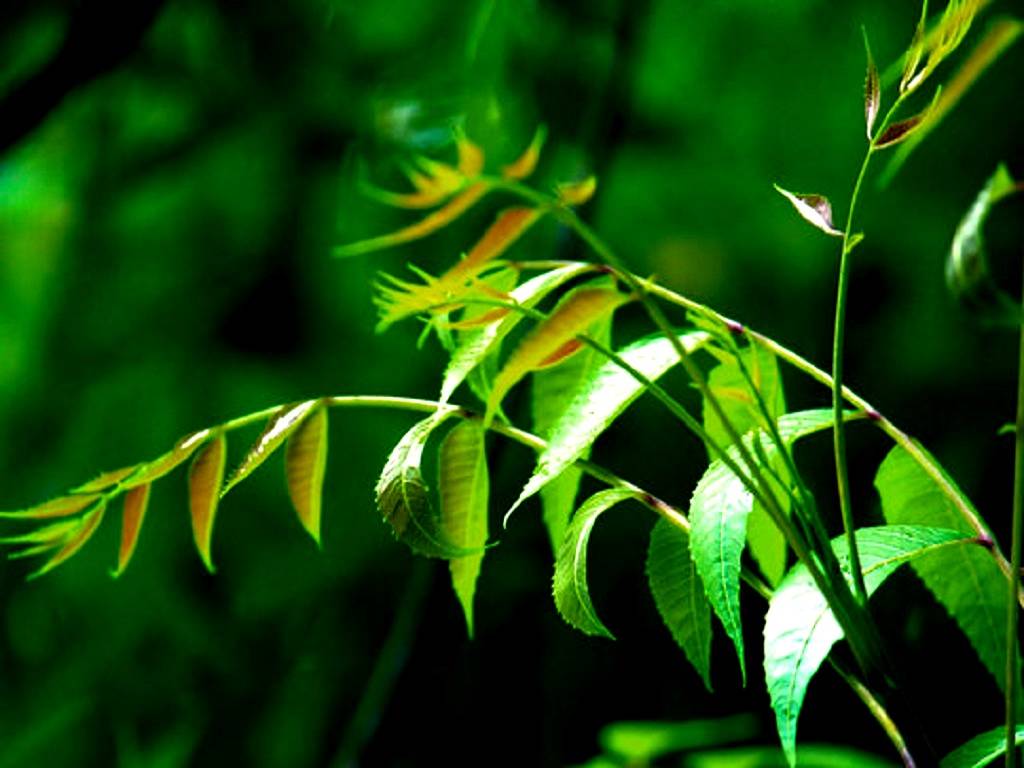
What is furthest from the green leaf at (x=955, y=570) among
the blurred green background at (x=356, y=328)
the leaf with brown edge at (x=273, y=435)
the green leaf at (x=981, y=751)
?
the blurred green background at (x=356, y=328)

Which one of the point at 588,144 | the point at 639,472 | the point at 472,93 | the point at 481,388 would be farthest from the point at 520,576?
the point at 481,388

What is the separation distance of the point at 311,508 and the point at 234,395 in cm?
115

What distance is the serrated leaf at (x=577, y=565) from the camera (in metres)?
0.24

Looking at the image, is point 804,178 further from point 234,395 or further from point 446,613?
point 446,613

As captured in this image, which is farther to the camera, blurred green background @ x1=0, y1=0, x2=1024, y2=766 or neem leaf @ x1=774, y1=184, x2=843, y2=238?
blurred green background @ x1=0, y1=0, x2=1024, y2=766

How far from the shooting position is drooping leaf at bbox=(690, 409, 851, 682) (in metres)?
0.22

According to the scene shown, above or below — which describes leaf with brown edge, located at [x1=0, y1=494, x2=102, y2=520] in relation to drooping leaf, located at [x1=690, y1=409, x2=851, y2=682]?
above

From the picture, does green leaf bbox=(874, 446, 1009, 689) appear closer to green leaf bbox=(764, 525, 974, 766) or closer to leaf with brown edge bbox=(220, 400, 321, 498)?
green leaf bbox=(764, 525, 974, 766)

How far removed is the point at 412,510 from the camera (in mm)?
242

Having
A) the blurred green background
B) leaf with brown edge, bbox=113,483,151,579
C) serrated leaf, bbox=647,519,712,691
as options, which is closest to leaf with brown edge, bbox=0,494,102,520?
leaf with brown edge, bbox=113,483,151,579

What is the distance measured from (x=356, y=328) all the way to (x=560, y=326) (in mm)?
1249

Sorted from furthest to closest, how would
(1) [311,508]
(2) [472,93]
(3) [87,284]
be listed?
(3) [87,284] → (2) [472,93] → (1) [311,508]

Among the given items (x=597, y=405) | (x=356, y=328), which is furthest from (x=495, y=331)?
(x=356, y=328)

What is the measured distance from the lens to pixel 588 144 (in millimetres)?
838
